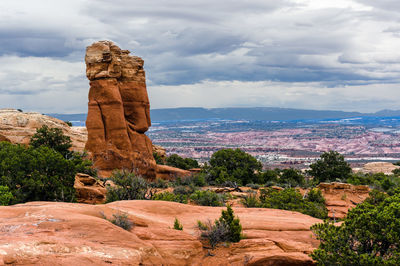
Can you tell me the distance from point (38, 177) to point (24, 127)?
2317 centimetres

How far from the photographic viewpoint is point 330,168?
4469 centimetres

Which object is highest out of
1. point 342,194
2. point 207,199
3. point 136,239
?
point 136,239

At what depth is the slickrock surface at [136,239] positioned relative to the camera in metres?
9.16

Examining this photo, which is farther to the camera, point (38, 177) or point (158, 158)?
point (158, 158)

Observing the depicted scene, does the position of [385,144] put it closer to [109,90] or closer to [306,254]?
[109,90]

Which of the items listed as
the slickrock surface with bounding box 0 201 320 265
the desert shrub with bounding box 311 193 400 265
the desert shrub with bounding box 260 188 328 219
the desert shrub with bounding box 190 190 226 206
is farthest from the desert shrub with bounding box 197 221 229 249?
the desert shrub with bounding box 260 188 328 219

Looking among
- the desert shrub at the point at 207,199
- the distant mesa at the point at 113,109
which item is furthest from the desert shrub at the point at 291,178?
the desert shrub at the point at 207,199

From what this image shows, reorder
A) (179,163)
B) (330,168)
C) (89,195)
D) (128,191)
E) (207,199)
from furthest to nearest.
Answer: (179,163) < (330,168) < (207,199) < (89,195) < (128,191)

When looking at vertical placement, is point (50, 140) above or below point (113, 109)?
below

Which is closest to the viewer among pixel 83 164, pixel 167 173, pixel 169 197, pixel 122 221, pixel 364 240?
pixel 364 240

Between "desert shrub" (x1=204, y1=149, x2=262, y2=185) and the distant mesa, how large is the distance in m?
7.99

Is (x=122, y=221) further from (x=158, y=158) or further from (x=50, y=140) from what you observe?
(x=158, y=158)

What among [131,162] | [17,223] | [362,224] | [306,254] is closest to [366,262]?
[362,224]

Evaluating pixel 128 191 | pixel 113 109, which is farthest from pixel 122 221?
pixel 113 109
